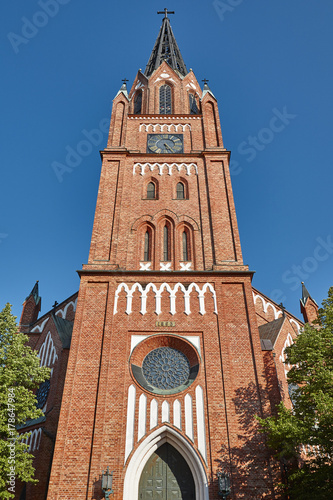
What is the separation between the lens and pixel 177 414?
46.7ft

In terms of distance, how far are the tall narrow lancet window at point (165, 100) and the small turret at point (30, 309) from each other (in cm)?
1494

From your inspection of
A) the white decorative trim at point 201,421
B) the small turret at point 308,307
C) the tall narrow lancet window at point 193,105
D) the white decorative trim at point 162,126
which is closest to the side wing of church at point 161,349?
the white decorative trim at point 201,421

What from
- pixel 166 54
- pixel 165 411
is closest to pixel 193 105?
pixel 166 54

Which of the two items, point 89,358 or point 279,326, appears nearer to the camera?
point 89,358

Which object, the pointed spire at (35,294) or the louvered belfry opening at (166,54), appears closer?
the pointed spire at (35,294)

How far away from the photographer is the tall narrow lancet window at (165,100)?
28.3 metres

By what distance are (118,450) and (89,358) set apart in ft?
11.2

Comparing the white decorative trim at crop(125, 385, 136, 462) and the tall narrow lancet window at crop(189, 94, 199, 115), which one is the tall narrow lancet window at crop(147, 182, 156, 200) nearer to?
the tall narrow lancet window at crop(189, 94, 199, 115)

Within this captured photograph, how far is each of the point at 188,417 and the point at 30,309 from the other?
13903 millimetres

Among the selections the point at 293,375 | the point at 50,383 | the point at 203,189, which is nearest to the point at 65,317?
the point at 50,383

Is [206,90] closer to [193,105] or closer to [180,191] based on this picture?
[193,105]

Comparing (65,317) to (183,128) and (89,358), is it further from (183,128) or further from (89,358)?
(183,128)

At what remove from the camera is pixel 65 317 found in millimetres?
22406

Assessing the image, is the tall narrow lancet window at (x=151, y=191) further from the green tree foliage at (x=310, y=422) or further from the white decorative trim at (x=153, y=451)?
the white decorative trim at (x=153, y=451)
